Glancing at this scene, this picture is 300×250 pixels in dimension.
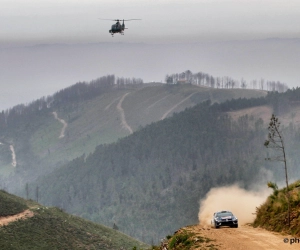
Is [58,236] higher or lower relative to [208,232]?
lower

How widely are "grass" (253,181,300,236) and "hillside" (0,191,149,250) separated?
80138 mm

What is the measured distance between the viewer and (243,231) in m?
64.1

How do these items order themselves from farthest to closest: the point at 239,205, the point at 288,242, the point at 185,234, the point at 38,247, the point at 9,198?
1. the point at 9,198
2. the point at 38,247
3. the point at 239,205
4. the point at 185,234
5. the point at 288,242

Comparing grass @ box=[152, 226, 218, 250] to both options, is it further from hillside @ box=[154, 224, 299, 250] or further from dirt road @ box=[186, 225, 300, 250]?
dirt road @ box=[186, 225, 300, 250]

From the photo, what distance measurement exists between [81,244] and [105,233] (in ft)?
55.8

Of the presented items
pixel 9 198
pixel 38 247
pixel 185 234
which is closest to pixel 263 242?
pixel 185 234

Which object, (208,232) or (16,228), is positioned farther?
(16,228)

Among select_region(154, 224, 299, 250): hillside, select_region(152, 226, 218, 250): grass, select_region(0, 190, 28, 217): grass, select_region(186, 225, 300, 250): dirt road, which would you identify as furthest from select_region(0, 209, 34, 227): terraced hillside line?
select_region(152, 226, 218, 250): grass

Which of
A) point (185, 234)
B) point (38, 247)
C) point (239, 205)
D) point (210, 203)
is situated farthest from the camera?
point (38, 247)

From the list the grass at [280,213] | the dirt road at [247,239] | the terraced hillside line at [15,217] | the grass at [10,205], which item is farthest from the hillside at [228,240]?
the grass at [10,205]

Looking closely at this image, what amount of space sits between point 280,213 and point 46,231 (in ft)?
323

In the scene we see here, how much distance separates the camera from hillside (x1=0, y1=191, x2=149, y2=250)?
153m

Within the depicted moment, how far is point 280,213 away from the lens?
67188 millimetres

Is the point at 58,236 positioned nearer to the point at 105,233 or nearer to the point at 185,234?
the point at 105,233
